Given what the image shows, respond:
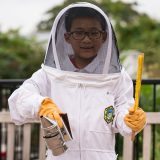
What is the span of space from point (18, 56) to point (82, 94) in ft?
38.0

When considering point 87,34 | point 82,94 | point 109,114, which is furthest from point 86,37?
point 109,114

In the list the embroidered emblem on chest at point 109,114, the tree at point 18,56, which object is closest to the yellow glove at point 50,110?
the embroidered emblem on chest at point 109,114

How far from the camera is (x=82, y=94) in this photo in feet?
8.97

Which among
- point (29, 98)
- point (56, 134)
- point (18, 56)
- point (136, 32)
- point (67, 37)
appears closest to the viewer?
point (56, 134)

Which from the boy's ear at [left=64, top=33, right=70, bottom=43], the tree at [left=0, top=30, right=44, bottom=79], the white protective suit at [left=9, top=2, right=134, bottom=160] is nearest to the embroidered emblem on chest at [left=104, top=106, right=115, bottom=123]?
the white protective suit at [left=9, top=2, right=134, bottom=160]

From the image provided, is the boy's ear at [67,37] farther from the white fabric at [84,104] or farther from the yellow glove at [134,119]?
the yellow glove at [134,119]

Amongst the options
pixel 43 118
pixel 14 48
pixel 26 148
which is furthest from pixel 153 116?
pixel 14 48

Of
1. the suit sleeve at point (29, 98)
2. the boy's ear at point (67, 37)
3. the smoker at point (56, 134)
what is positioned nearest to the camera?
the smoker at point (56, 134)

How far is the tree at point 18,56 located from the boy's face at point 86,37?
31.6 ft

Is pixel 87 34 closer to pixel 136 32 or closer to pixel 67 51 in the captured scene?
pixel 67 51

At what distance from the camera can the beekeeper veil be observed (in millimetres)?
2811

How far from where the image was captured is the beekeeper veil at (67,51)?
9.22 ft

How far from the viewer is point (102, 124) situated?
8.98ft

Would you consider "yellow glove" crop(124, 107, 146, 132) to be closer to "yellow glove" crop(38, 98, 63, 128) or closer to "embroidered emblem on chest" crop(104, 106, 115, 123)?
"embroidered emblem on chest" crop(104, 106, 115, 123)
